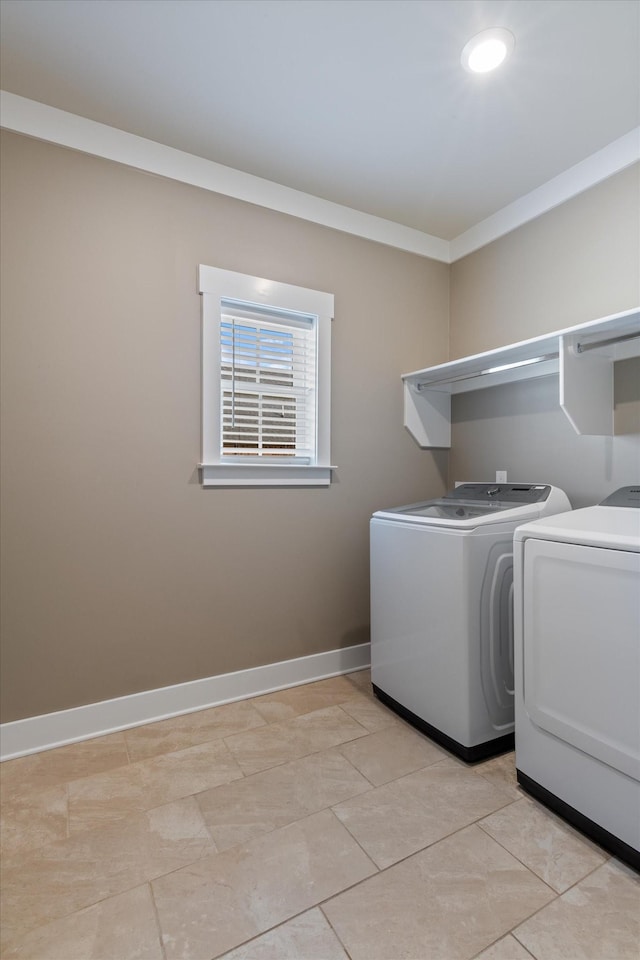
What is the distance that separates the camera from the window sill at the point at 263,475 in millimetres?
2330

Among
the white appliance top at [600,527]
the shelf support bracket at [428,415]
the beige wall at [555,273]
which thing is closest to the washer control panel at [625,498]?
the white appliance top at [600,527]

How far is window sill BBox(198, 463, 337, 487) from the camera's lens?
2.33m

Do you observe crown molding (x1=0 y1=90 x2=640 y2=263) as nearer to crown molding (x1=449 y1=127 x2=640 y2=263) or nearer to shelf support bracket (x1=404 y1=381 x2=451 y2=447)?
crown molding (x1=449 y1=127 x2=640 y2=263)

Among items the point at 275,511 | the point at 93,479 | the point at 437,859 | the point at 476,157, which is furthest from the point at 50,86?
the point at 437,859

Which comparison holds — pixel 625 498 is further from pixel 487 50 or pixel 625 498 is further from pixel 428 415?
pixel 487 50

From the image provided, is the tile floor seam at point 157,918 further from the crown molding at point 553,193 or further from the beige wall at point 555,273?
the crown molding at point 553,193

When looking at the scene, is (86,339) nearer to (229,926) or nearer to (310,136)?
(310,136)

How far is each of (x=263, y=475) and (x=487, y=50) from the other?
72.5 inches

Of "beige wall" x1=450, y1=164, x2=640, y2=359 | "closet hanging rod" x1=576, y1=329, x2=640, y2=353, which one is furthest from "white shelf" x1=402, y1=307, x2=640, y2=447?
"beige wall" x1=450, y1=164, x2=640, y2=359

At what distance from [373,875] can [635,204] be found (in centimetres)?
263

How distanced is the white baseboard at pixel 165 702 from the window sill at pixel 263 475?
909 millimetres

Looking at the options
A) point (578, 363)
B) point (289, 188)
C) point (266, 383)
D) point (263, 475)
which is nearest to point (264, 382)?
point (266, 383)

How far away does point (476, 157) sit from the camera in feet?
7.41

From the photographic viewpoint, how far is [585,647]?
147cm
